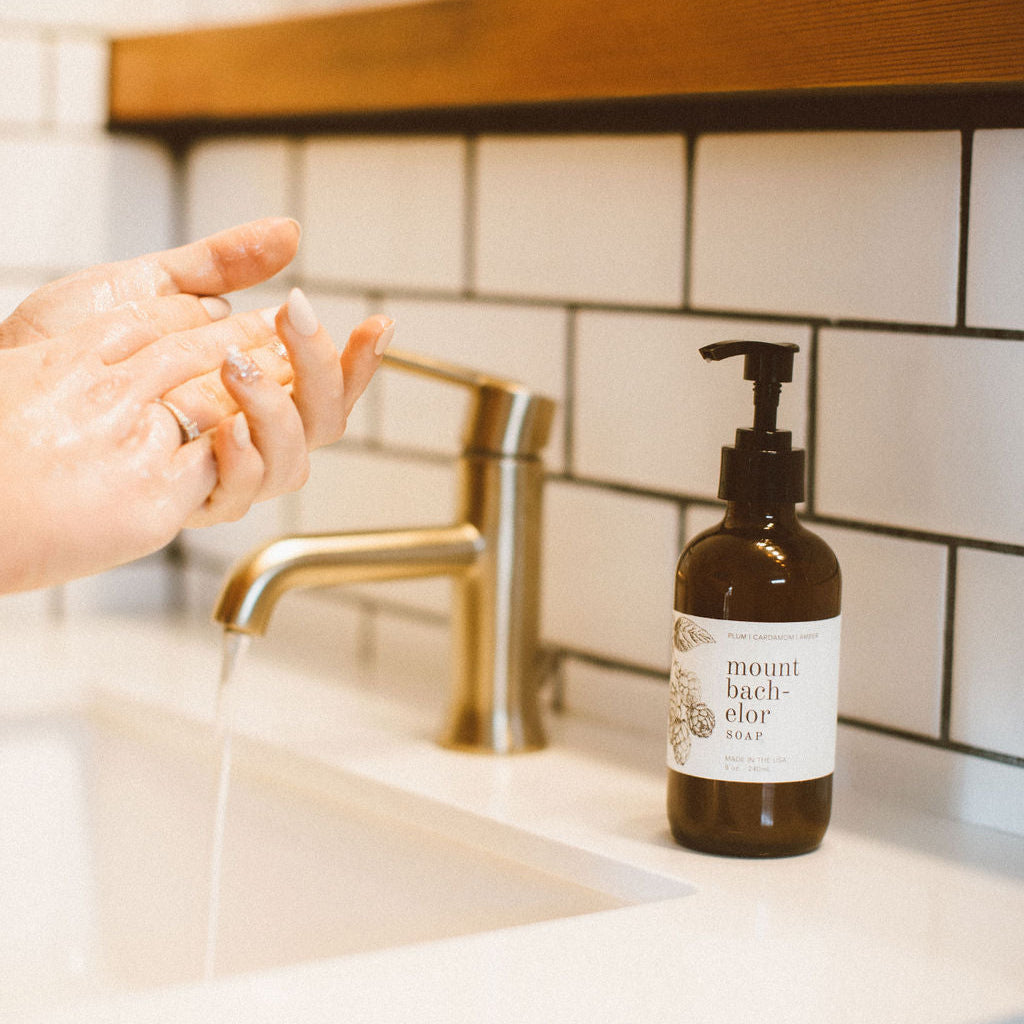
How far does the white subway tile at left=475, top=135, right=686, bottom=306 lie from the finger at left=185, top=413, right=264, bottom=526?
0.31 metres

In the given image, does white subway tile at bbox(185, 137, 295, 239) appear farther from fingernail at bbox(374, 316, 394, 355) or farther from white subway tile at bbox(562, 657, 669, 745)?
fingernail at bbox(374, 316, 394, 355)

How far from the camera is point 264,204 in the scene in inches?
45.3

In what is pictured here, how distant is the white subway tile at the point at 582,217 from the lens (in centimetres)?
84

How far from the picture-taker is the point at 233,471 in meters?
0.61

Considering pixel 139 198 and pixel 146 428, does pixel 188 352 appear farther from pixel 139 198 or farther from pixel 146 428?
pixel 139 198

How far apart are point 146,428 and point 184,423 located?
0.7 inches

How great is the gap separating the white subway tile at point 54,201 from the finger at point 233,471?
2.00 ft

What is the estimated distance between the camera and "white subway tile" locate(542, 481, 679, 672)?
864 mm

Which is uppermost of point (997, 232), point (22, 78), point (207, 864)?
point (22, 78)

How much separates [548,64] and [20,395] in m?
0.36

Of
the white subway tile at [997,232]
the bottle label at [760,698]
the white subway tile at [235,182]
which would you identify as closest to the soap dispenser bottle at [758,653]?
the bottle label at [760,698]

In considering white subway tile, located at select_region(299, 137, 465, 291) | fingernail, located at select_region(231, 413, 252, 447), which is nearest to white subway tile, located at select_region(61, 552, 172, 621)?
white subway tile, located at select_region(299, 137, 465, 291)

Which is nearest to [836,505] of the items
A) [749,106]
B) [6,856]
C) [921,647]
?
[921,647]

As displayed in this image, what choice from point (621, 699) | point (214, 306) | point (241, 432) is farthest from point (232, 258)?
point (621, 699)
